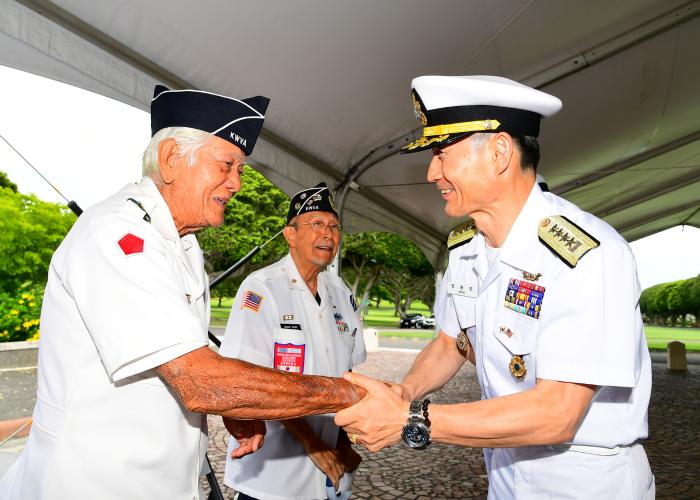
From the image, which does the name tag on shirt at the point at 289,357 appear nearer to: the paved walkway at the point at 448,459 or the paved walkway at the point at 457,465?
the paved walkway at the point at 448,459

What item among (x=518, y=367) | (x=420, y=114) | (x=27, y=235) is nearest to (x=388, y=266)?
(x=27, y=235)

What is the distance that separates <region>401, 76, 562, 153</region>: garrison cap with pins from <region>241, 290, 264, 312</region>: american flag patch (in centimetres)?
149

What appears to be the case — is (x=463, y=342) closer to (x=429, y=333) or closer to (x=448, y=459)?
(x=448, y=459)

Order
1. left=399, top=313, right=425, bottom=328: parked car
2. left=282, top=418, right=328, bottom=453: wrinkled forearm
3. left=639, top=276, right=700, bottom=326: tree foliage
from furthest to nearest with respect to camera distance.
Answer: left=639, top=276, right=700, bottom=326: tree foliage → left=399, top=313, right=425, bottom=328: parked car → left=282, top=418, right=328, bottom=453: wrinkled forearm

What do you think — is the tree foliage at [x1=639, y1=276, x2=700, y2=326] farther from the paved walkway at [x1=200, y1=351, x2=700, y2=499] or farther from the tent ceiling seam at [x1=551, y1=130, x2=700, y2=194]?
the paved walkway at [x1=200, y1=351, x2=700, y2=499]

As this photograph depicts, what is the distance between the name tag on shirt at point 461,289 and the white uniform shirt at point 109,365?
4.09 feet

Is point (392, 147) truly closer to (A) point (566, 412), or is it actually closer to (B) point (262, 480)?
(B) point (262, 480)

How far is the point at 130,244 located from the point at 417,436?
1134 mm

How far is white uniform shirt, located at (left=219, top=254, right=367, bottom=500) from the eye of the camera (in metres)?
2.75

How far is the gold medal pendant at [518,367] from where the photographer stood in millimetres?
1722

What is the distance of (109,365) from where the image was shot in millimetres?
1324

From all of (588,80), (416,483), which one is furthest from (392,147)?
(416,483)

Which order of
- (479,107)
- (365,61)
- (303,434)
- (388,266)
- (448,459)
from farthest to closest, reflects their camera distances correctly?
(388,266) → (448,459) → (365,61) → (303,434) → (479,107)

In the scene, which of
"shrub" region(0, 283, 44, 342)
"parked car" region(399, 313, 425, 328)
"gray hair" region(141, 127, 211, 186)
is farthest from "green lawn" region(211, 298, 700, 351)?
"gray hair" region(141, 127, 211, 186)
